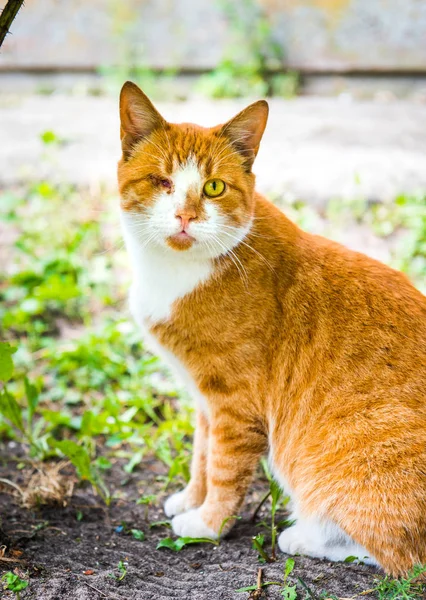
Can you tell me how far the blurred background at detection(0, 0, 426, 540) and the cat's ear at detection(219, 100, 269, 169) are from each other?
1575mm

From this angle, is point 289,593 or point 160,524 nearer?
point 289,593

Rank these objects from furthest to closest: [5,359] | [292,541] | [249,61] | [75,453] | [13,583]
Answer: [249,61] < [75,453] < [292,541] < [5,359] < [13,583]

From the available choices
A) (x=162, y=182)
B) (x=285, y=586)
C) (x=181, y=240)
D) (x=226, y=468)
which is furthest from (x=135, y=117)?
(x=285, y=586)

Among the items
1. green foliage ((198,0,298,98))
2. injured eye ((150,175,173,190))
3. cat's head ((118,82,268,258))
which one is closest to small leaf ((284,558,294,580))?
cat's head ((118,82,268,258))

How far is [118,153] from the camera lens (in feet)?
20.8

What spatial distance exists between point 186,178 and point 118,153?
149 inches

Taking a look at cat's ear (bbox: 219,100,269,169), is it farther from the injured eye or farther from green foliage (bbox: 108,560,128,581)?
green foliage (bbox: 108,560,128,581)

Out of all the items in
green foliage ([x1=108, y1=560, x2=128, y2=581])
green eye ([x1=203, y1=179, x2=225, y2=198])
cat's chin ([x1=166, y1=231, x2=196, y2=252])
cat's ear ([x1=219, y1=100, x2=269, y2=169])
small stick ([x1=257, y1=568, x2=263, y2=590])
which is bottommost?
green foliage ([x1=108, y1=560, x2=128, y2=581])

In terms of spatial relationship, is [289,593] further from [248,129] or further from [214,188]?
[248,129]

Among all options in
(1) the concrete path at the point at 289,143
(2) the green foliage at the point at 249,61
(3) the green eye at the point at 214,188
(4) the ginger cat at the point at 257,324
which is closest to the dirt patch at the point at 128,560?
(4) the ginger cat at the point at 257,324

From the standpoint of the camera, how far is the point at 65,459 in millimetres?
3604

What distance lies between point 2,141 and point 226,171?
445 centimetres

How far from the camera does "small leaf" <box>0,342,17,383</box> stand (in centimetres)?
268

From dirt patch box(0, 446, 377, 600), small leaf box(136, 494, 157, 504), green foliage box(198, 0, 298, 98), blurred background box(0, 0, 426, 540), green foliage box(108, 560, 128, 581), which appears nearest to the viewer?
dirt patch box(0, 446, 377, 600)
